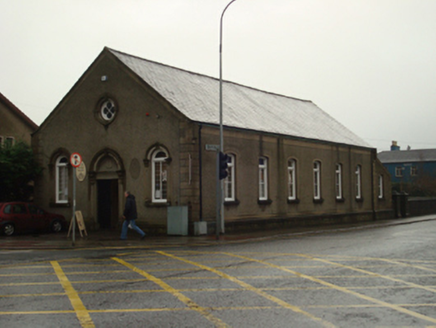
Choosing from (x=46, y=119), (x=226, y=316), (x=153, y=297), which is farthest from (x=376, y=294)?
(x=46, y=119)

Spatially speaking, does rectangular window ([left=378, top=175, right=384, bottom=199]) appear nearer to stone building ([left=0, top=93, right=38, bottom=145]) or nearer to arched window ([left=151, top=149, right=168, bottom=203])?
arched window ([left=151, top=149, right=168, bottom=203])

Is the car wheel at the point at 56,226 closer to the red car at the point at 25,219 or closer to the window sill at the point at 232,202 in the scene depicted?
the red car at the point at 25,219

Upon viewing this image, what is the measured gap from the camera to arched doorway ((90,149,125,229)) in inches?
989

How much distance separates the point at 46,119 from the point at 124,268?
56.0 ft

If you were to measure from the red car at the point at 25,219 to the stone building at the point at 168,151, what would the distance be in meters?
1.28

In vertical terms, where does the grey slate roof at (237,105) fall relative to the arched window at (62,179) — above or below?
above

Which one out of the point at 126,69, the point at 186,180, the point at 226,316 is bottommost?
the point at 226,316

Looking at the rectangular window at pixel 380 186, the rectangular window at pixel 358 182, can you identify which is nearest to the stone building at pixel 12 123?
the rectangular window at pixel 358 182

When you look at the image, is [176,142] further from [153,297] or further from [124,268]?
[153,297]

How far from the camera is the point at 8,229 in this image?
77.0ft

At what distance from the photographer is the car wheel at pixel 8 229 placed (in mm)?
23328

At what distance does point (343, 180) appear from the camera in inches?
1375

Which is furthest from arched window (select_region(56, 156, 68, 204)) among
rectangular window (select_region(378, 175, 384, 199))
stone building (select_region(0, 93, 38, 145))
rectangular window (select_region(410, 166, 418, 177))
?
rectangular window (select_region(410, 166, 418, 177))

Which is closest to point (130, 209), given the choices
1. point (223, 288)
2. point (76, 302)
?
point (223, 288)
